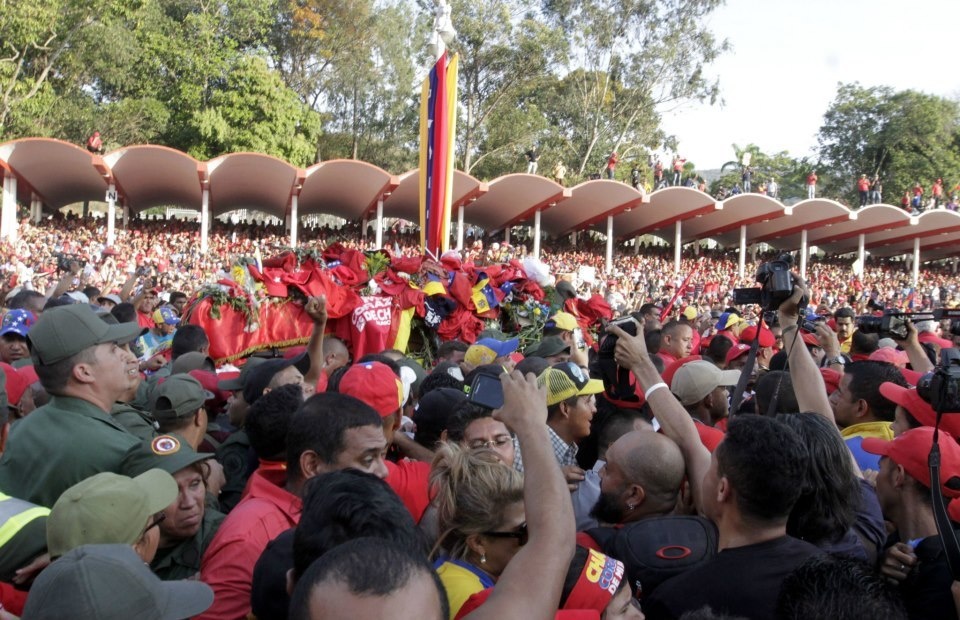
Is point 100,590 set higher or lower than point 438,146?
lower

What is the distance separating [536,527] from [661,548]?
1.77 feet

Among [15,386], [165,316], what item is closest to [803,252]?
[165,316]

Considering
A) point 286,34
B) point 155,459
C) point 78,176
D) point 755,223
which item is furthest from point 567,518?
point 286,34

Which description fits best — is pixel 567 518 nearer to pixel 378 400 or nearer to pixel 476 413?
pixel 476 413

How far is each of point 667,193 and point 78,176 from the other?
723 inches

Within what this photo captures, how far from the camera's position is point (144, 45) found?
100.0ft

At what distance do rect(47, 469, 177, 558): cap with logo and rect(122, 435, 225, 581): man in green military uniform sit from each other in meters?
0.48

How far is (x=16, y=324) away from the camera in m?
5.31

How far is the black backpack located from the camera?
2.21 meters

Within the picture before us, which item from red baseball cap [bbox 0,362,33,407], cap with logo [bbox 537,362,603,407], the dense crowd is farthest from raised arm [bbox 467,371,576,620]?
the dense crowd

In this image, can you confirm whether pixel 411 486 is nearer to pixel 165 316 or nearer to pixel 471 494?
pixel 471 494

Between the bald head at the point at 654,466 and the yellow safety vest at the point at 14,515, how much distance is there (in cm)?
161

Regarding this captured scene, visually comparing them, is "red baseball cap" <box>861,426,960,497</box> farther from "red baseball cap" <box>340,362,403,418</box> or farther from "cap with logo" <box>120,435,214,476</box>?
"cap with logo" <box>120,435,214,476</box>

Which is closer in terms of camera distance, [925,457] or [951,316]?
[925,457]
